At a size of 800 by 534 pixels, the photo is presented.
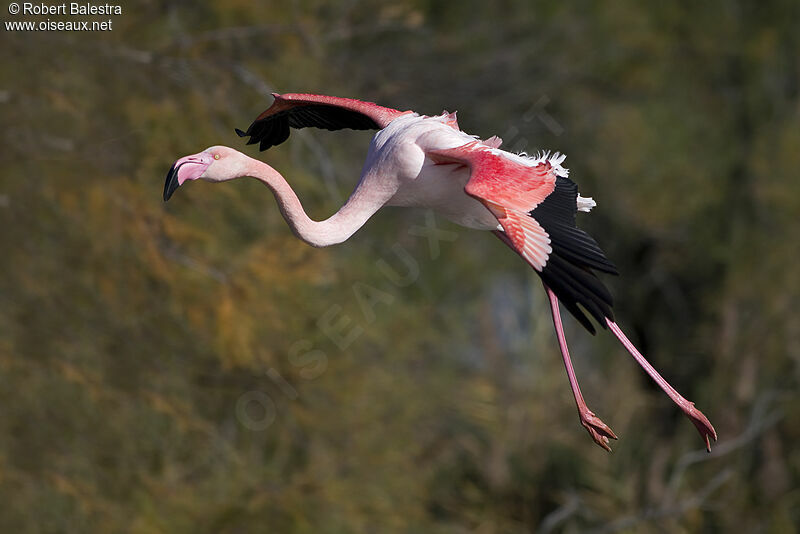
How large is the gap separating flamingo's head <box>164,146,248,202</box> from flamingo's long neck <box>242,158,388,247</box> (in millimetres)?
56

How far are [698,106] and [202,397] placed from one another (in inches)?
429

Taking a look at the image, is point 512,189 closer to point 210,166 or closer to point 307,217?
point 307,217

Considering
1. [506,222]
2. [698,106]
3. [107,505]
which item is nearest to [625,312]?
[698,106]

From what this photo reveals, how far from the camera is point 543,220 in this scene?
4992mm

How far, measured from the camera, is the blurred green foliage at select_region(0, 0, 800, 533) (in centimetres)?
1209

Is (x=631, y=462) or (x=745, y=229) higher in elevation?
(x=745, y=229)

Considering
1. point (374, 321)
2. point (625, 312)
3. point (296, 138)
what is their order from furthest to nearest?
point (625, 312) < point (374, 321) < point (296, 138)

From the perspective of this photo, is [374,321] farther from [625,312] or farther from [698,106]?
[698,106]

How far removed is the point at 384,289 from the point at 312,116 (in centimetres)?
1075

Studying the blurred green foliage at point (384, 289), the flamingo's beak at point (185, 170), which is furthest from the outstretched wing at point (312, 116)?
the blurred green foliage at point (384, 289)

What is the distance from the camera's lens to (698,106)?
21.7 metres

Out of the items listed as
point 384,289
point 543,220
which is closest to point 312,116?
point 543,220

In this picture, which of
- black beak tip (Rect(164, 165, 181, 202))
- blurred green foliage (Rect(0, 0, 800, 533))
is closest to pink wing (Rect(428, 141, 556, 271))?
black beak tip (Rect(164, 165, 181, 202))

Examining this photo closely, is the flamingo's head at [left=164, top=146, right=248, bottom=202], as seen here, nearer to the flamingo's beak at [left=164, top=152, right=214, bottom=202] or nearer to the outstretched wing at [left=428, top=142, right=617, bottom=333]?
the flamingo's beak at [left=164, top=152, right=214, bottom=202]
